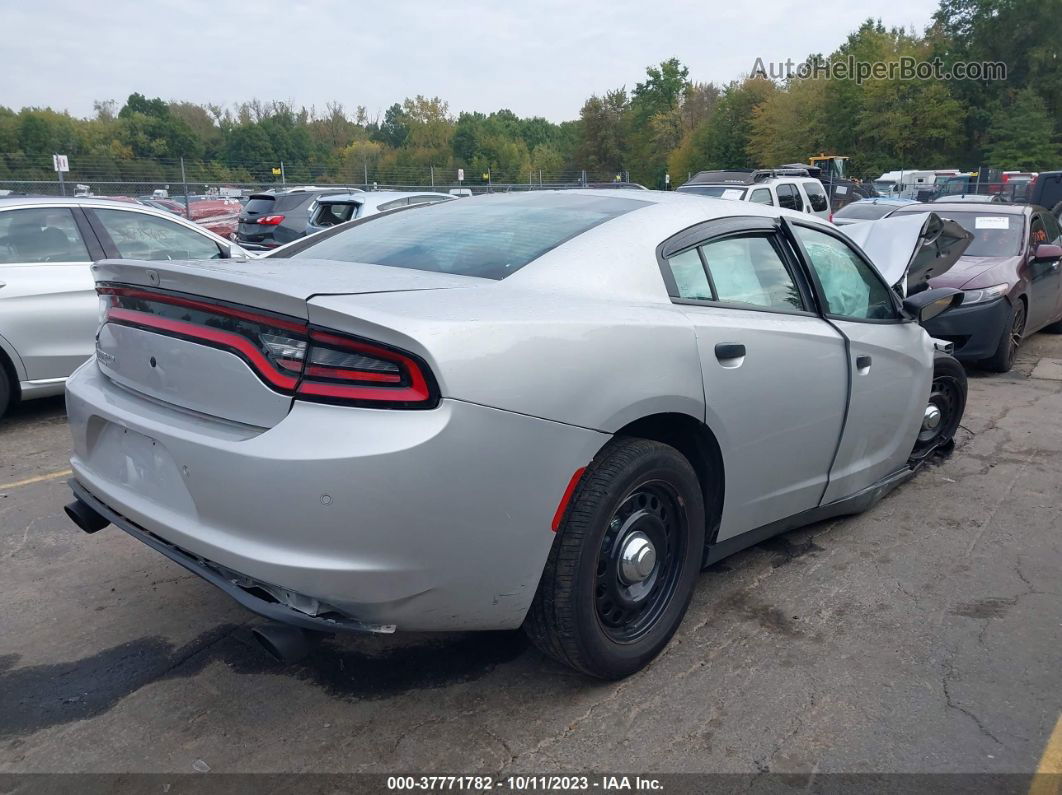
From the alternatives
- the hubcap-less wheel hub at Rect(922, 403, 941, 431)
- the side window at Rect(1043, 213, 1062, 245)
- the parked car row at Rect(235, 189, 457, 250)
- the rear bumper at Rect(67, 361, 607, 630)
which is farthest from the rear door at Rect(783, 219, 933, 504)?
the parked car row at Rect(235, 189, 457, 250)

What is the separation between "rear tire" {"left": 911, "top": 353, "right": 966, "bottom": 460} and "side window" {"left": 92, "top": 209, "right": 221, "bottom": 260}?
5.24 m

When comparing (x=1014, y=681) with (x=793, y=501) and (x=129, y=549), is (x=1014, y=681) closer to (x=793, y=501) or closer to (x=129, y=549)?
(x=793, y=501)

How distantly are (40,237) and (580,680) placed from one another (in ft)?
17.7

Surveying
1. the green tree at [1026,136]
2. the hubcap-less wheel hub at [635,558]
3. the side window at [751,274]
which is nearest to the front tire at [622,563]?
the hubcap-less wheel hub at [635,558]

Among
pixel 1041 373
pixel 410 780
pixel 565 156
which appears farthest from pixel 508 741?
pixel 565 156

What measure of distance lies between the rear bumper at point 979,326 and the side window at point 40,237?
747 centimetres

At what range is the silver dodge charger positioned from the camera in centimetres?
216

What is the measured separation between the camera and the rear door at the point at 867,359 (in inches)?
144

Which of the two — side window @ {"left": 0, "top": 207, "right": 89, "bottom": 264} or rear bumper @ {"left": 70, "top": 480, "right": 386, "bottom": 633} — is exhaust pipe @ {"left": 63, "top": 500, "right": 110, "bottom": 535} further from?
side window @ {"left": 0, "top": 207, "right": 89, "bottom": 264}

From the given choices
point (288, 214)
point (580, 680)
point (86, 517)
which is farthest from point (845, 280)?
point (288, 214)

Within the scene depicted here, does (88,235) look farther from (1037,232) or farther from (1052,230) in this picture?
(1052,230)

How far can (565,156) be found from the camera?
279 ft

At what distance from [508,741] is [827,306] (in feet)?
7.41

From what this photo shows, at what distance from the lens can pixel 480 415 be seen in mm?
2193
